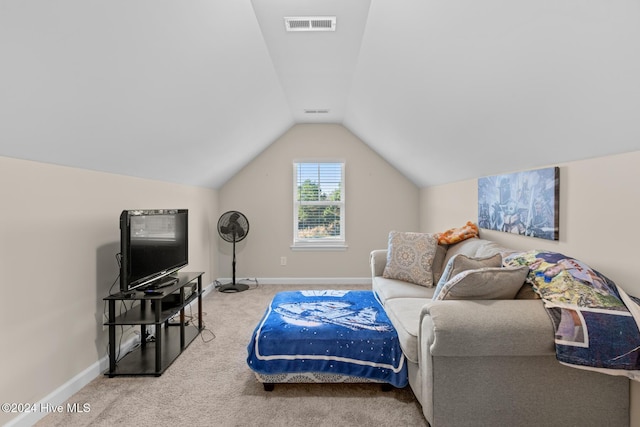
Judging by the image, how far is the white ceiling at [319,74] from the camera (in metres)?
1.38

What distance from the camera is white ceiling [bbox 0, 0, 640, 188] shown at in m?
1.38

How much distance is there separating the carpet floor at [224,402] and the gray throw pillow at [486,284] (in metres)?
0.79

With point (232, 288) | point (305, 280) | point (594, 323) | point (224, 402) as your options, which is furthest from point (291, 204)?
point (594, 323)

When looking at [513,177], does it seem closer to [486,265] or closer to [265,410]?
[486,265]

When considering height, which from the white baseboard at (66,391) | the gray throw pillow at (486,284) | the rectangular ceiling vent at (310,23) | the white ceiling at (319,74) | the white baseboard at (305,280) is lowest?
the white baseboard at (66,391)

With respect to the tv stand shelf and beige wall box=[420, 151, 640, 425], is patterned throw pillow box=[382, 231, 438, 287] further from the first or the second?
the tv stand shelf

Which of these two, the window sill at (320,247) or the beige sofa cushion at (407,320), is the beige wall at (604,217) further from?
the window sill at (320,247)

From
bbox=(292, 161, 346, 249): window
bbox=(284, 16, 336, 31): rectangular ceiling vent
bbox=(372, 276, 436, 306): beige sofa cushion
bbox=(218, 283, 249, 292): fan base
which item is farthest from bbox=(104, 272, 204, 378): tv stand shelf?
bbox=(292, 161, 346, 249): window

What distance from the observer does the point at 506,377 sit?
1653 millimetres

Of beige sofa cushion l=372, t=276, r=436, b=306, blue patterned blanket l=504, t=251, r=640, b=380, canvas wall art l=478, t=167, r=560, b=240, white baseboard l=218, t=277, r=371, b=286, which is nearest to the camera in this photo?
blue patterned blanket l=504, t=251, r=640, b=380

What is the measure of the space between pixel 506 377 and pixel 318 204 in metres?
3.89

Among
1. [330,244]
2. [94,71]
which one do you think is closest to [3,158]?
[94,71]

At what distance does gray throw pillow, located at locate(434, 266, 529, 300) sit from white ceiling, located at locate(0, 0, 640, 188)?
885 mm

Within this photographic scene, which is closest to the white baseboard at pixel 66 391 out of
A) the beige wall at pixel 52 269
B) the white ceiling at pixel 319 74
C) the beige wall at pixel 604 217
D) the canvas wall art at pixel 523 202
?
the beige wall at pixel 52 269
